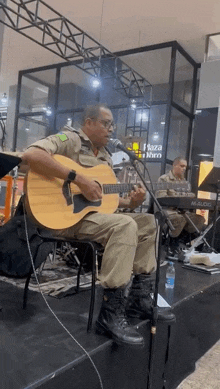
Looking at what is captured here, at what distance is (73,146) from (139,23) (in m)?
5.20

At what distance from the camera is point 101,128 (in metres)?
1.89

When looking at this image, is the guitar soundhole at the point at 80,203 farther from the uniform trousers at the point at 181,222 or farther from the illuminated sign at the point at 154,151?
the illuminated sign at the point at 154,151

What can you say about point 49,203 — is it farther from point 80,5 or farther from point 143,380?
point 80,5

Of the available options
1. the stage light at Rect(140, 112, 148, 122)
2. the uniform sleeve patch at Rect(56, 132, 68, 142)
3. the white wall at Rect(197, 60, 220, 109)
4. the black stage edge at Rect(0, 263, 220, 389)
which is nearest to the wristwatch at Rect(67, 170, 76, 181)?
the uniform sleeve patch at Rect(56, 132, 68, 142)

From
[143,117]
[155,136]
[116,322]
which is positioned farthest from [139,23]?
[116,322]

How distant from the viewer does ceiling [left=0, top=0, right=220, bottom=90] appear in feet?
18.2

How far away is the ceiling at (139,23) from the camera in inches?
219

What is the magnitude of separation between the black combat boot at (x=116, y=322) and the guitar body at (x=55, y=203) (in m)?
0.39

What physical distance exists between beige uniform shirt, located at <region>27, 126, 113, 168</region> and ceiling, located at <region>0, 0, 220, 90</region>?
14.7 ft

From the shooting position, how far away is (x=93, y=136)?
1.93m

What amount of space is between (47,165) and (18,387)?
91 cm

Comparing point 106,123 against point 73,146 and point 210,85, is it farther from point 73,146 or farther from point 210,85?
point 210,85

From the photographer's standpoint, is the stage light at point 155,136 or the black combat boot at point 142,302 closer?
the black combat boot at point 142,302

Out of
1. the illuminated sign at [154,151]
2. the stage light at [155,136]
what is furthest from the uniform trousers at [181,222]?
the stage light at [155,136]
